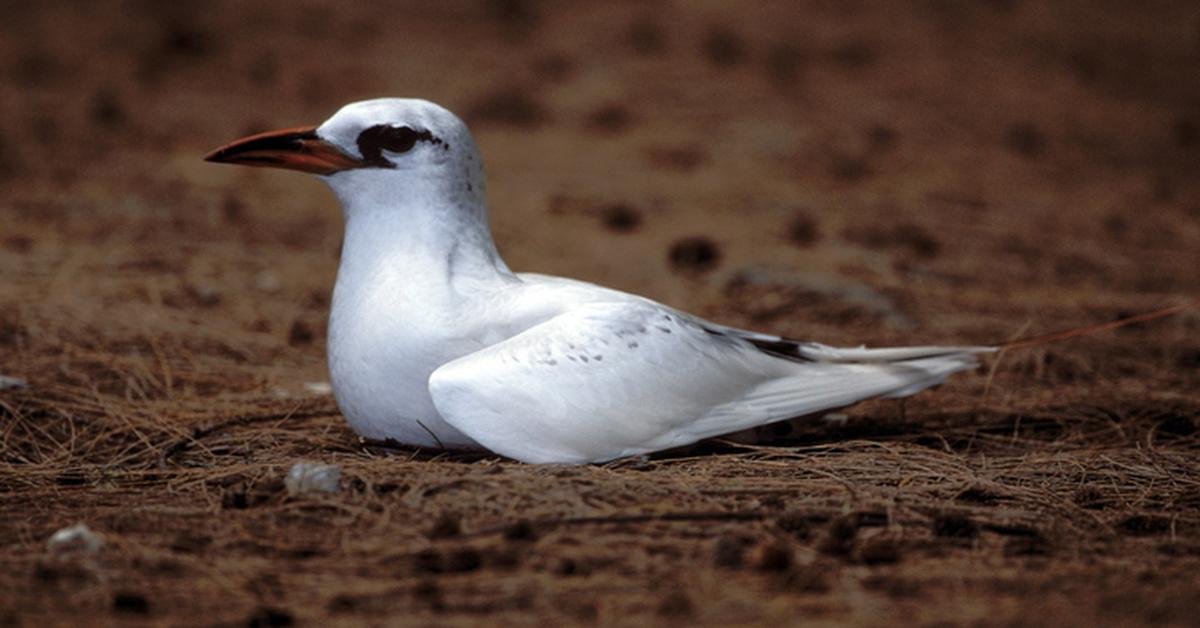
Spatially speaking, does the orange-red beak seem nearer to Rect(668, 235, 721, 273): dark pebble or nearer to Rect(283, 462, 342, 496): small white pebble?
Rect(283, 462, 342, 496): small white pebble

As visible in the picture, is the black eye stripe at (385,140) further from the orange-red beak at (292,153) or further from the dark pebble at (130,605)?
the dark pebble at (130,605)

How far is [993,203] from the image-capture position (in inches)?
366

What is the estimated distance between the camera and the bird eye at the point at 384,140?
409 centimetres

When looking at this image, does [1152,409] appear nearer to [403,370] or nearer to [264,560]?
[403,370]

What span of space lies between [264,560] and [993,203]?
7.04 metres

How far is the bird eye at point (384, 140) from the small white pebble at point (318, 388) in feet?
3.83

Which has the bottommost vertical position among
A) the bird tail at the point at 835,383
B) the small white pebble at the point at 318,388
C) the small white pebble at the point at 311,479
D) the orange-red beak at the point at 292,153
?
the small white pebble at the point at 311,479

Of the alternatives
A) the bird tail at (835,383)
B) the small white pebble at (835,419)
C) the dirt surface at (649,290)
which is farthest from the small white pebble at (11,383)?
the small white pebble at (835,419)

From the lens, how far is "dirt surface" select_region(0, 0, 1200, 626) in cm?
308

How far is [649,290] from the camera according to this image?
22.8 ft

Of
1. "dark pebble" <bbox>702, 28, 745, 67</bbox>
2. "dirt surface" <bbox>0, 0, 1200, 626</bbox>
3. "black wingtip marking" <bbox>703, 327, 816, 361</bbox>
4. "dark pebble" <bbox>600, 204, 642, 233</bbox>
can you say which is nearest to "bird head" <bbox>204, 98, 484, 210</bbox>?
"dirt surface" <bbox>0, 0, 1200, 626</bbox>

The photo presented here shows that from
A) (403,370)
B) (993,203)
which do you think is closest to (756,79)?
(993,203)

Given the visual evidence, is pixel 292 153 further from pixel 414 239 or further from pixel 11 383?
pixel 11 383

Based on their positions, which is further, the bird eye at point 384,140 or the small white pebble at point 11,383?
the small white pebble at point 11,383
